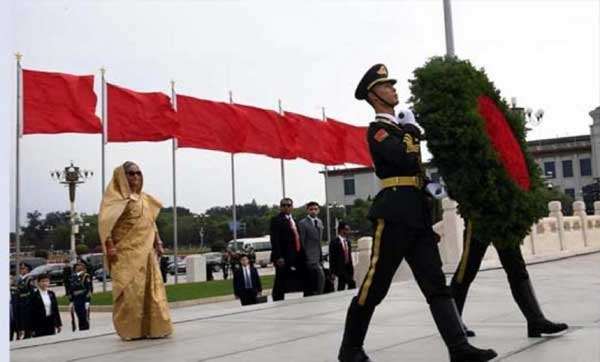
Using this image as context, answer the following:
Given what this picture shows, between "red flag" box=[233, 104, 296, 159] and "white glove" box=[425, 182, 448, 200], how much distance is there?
19.3 m

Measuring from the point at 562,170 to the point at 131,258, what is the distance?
2960 inches

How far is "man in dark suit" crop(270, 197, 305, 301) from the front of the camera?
39.3ft

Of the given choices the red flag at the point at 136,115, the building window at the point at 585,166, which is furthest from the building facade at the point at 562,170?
the red flag at the point at 136,115

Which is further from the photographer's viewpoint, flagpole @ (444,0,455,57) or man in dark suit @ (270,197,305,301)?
flagpole @ (444,0,455,57)

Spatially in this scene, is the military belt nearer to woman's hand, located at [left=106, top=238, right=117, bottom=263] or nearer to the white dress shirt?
woman's hand, located at [left=106, top=238, right=117, bottom=263]

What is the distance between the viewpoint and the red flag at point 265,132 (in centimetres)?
2432

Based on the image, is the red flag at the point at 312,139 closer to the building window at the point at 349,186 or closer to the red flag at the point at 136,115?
the red flag at the point at 136,115

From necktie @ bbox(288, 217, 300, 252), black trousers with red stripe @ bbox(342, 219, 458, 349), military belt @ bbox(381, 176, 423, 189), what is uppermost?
military belt @ bbox(381, 176, 423, 189)

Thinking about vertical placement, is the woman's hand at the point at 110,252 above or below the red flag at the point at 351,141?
below

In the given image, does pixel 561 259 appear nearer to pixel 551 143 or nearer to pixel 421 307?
pixel 421 307

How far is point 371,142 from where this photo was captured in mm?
4707

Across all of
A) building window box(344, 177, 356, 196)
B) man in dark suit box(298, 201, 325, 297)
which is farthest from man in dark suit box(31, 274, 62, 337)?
building window box(344, 177, 356, 196)

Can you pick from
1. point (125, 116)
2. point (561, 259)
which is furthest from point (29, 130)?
point (561, 259)

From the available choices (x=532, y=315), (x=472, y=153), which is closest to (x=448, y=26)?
(x=532, y=315)
